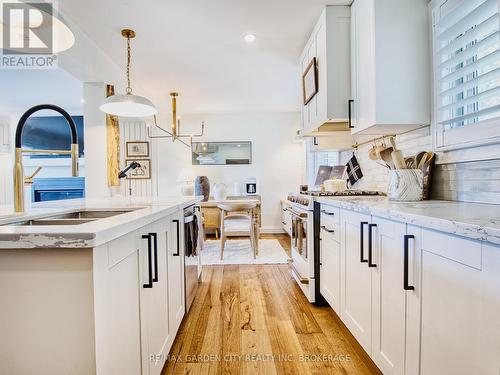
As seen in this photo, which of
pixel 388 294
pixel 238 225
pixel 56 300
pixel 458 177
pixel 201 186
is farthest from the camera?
pixel 201 186

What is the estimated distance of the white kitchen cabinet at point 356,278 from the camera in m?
1.43

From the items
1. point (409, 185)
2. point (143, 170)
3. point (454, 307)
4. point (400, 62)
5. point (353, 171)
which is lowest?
point (454, 307)

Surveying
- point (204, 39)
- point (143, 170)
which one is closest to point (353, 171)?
point (204, 39)

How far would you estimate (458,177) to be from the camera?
1.51 meters

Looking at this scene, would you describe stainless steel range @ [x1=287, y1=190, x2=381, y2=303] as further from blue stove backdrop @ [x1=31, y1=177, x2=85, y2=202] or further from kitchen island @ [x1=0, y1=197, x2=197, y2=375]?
blue stove backdrop @ [x1=31, y1=177, x2=85, y2=202]

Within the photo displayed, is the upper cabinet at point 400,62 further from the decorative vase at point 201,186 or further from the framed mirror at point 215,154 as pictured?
the framed mirror at point 215,154

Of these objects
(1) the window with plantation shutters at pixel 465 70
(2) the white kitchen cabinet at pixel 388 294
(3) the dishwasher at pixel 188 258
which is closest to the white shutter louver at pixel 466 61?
(1) the window with plantation shutters at pixel 465 70

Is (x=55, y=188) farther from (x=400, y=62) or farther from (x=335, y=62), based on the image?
(x=400, y=62)

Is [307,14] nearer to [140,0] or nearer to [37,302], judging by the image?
[140,0]

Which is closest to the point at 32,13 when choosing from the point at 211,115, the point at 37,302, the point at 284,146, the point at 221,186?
the point at 37,302

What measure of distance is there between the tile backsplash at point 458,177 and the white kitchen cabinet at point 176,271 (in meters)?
1.68

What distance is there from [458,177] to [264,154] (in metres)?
4.14

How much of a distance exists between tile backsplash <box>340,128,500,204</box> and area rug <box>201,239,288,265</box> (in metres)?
1.86

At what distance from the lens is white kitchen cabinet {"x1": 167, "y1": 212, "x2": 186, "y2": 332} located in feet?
5.18
